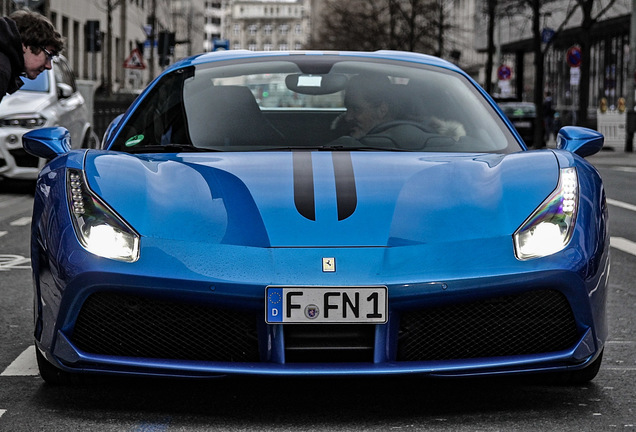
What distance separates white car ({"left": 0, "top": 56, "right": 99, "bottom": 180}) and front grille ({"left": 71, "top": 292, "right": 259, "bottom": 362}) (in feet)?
32.1

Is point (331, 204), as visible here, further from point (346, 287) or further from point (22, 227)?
point (22, 227)

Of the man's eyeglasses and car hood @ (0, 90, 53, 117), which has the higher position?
the man's eyeglasses

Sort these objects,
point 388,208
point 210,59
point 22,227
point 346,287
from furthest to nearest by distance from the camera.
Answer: point 22,227
point 210,59
point 388,208
point 346,287

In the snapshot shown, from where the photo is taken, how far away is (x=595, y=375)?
4230mm

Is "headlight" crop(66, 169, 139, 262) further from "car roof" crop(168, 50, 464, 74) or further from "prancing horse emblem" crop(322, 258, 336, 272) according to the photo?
"car roof" crop(168, 50, 464, 74)

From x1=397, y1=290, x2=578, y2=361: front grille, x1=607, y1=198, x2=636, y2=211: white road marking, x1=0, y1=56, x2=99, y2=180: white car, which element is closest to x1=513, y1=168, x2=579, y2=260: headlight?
x1=397, y1=290, x2=578, y2=361: front grille

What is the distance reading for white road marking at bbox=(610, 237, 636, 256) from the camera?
891 cm

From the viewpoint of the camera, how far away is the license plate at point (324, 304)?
357 centimetres

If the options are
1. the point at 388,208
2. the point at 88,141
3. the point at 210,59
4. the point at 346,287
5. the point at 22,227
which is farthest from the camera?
the point at 88,141

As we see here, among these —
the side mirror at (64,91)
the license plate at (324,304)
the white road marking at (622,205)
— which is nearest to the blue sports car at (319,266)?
the license plate at (324,304)

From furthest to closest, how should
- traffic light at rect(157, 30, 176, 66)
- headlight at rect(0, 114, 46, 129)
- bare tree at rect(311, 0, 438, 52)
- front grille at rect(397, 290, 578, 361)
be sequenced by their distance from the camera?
bare tree at rect(311, 0, 438, 52)
traffic light at rect(157, 30, 176, 66)
headlight at rect(0, 114, 46, 129)
front grille at rect(397, 290, 578, 361)

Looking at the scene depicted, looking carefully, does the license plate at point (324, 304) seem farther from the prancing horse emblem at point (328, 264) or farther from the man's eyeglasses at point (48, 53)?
the man's eyeglasses at point (48, 53)

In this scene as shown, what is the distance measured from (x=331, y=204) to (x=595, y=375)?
1101 millimetres

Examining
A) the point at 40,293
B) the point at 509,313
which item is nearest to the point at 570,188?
the point at 509,313
